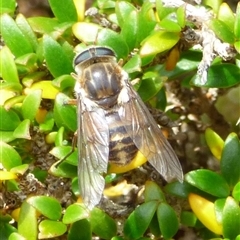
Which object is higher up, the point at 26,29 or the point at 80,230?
the point at 26,29

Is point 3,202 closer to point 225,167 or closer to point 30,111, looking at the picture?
point 30,111

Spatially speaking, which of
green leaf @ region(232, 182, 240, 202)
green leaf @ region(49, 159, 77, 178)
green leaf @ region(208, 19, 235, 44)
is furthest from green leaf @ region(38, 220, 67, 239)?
green leaf @ region(208, 19, 235, 44)

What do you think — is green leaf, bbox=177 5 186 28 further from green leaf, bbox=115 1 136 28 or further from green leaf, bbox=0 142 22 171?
green leaf, bbox=0 142 22 171

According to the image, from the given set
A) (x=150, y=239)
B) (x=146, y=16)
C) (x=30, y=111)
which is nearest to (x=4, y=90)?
(x=30, y=111)

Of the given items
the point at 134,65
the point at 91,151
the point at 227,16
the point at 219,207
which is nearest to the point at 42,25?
the point at 134,65

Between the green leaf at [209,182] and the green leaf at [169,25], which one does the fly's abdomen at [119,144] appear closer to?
the green leaf at [209,182]

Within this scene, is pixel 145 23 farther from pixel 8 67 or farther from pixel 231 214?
pixel 231 214

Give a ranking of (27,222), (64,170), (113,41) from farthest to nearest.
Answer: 1. (113,41)
2. (64,170)
3. (27,222)
